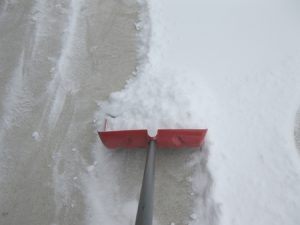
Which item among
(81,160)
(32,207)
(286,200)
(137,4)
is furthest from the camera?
(137,4)

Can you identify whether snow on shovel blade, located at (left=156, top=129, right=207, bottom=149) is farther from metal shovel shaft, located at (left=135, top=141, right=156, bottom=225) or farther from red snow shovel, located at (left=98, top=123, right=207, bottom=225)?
metal shovel shaft, located at (left=135, top=141, right=156, bottom=225)

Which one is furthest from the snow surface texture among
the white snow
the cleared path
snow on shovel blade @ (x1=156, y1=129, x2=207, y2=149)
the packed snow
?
the white snow

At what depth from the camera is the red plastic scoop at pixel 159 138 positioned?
250cm

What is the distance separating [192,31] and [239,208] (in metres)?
1.79

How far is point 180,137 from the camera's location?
2.53m

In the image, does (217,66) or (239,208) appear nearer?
(239,208)

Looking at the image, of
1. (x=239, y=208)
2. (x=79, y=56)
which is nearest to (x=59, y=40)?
(x=79, y=56)

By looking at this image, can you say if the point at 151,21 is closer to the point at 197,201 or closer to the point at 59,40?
the point at 59,40

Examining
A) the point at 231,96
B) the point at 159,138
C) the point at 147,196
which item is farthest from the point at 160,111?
the point at 147,196

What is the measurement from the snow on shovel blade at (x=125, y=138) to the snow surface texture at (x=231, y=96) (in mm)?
160

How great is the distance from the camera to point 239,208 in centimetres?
232

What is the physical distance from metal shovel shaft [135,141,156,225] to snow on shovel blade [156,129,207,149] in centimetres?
11

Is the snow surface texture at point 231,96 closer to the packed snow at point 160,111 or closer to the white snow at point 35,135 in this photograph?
the packed snow at point 160,111

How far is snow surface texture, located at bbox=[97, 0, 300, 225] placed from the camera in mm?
Answer: 2365
